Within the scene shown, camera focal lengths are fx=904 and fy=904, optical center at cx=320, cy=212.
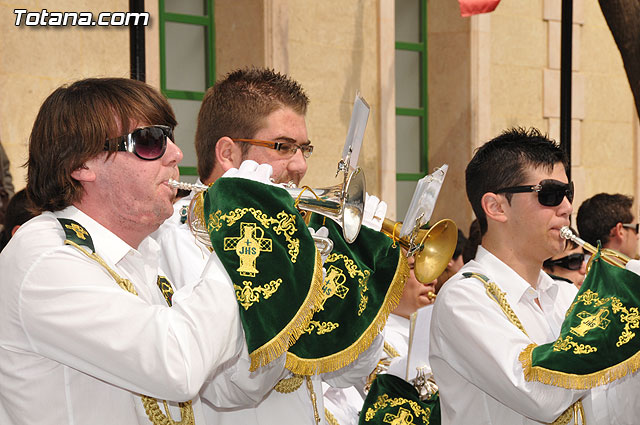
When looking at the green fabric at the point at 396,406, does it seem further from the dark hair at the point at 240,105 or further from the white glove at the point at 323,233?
the dark hair at the point at 240,105

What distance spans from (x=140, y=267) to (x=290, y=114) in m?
1.17

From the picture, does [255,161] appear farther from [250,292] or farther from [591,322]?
[591,322]

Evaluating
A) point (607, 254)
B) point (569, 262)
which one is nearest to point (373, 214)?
point (607, 254)

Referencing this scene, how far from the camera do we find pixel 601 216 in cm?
746

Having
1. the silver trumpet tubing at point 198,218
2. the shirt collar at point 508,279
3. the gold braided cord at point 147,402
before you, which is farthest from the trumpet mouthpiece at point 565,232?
the gold braided cord at point 147,402

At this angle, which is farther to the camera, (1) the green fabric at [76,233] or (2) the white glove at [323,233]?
(2) the white glove at [323,233]

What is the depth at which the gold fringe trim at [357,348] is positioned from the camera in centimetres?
281

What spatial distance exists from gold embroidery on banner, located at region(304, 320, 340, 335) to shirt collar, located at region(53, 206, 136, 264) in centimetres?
63

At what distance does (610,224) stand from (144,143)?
18.4 ft

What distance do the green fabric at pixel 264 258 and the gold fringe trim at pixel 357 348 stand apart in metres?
0.32

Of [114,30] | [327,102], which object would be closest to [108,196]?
[114,30]

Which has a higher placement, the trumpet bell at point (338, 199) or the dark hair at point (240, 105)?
the dark hair at point (240, 105)

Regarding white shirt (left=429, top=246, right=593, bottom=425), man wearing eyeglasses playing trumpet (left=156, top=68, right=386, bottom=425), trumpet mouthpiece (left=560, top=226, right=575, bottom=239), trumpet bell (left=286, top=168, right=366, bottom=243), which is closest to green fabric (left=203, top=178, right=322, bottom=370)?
trumpet bell (left=286, top=168, right=366, bottom=243)

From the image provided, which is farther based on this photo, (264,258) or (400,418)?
(400,418)
